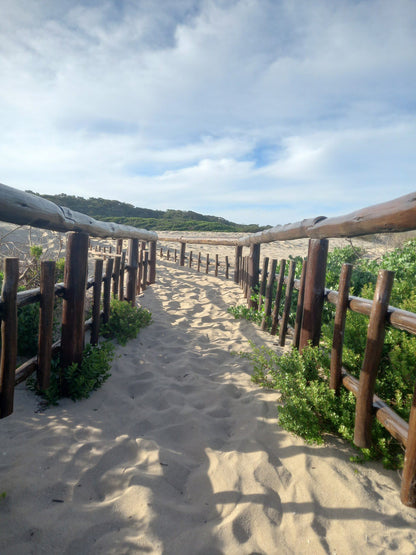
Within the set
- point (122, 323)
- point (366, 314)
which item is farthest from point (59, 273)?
point (366, 314)

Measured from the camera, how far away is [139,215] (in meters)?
43.6

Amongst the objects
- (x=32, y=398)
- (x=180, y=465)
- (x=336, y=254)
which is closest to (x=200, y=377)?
(x=180, y=465)

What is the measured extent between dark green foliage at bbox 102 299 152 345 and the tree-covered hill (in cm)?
2681

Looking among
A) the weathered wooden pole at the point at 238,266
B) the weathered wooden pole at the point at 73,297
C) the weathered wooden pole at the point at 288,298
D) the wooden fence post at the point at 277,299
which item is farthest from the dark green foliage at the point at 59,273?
the weathered wooden pole at the point at 238,266

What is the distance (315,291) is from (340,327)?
2.42ft

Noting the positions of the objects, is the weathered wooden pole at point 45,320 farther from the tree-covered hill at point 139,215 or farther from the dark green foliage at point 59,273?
the tree-covered hill at point 139,215

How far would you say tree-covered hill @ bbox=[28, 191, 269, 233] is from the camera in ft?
109

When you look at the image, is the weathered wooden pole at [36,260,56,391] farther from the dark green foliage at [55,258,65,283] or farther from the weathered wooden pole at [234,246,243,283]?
the weathered wooden pole at [234,246,243,283]

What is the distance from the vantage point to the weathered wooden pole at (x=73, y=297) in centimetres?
318

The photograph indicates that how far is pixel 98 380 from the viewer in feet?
11.3

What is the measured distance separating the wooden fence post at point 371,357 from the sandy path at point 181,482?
0.97 ft

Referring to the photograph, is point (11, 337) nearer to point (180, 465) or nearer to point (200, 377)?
point (180, 465)

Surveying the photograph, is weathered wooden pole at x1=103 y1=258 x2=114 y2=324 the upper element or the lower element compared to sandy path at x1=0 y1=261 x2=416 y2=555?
upper

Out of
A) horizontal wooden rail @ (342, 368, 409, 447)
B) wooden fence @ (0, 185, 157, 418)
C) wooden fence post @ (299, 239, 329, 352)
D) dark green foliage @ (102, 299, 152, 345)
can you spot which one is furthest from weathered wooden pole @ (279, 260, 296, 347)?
wooden fence @ (0, 185, 157, 418)
